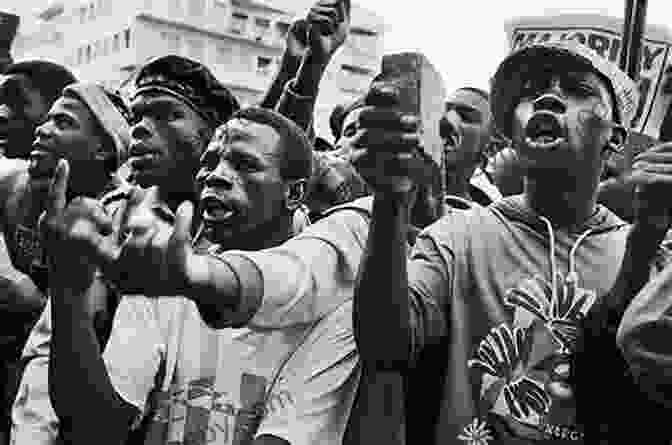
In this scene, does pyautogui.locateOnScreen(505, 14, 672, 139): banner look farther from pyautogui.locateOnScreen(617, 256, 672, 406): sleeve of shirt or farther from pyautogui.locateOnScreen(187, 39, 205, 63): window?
pyautogui.locateOnScreen(187, 39, 205, 63): window

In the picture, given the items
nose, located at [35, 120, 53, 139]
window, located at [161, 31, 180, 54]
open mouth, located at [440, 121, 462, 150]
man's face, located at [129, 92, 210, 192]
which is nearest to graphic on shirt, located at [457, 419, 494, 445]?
man's face, located at [129, 92, 210, 192]

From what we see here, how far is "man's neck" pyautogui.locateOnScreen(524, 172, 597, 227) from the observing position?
10.1ft

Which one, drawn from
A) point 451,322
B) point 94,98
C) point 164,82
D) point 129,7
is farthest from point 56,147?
point 129,7

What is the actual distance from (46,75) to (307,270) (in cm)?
259

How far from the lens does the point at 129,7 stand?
36812 mm

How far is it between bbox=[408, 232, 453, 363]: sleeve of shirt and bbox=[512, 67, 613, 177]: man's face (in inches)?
13.5

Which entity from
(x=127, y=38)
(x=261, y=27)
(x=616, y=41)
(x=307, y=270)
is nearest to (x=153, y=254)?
(x=307, y=270)

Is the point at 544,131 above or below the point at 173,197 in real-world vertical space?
above

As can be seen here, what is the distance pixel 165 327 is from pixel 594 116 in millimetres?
1396

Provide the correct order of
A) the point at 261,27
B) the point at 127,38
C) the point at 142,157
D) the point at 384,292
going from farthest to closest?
the point at 261,27 → the point at 127,38 → the point at 142,157 → the point at 384,292

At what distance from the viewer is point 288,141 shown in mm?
3582

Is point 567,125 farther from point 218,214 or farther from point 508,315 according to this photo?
point 218,214

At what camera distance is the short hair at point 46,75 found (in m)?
5.12

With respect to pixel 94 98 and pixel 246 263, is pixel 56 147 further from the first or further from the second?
pixel 246 263
